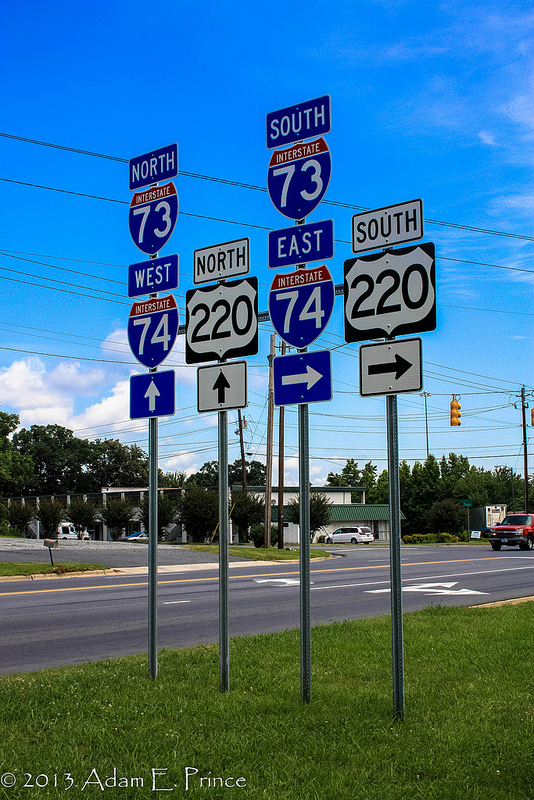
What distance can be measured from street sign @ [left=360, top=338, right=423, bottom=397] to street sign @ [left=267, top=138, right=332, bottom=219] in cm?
145

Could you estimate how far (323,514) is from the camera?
165ft

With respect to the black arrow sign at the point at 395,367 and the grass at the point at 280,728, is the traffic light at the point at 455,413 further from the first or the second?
the black arrow sign at the point at 395,367

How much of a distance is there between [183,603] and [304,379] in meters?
9.42

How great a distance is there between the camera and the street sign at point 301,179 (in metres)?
6.31

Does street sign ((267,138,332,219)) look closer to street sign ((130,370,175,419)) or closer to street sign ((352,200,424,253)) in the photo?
street sign ((352,200,424,253))

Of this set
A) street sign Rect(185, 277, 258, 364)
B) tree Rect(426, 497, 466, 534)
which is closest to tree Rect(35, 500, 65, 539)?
tree Rect(426, 497, 466, 534)

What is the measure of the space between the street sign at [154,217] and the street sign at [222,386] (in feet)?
5.18

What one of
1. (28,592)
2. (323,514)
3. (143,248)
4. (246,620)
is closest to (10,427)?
(323,514)

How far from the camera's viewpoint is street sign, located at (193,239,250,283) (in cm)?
667

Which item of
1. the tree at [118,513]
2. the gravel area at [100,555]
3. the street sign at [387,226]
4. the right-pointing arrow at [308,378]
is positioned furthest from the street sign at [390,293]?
the tree at [118,513]

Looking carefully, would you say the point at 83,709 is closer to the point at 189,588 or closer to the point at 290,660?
the point at 290,660

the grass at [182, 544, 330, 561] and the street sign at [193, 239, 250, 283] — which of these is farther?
the grass at [182, 544, 330, 561]

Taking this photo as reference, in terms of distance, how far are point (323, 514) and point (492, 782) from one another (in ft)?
153

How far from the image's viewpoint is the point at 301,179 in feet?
21.0
